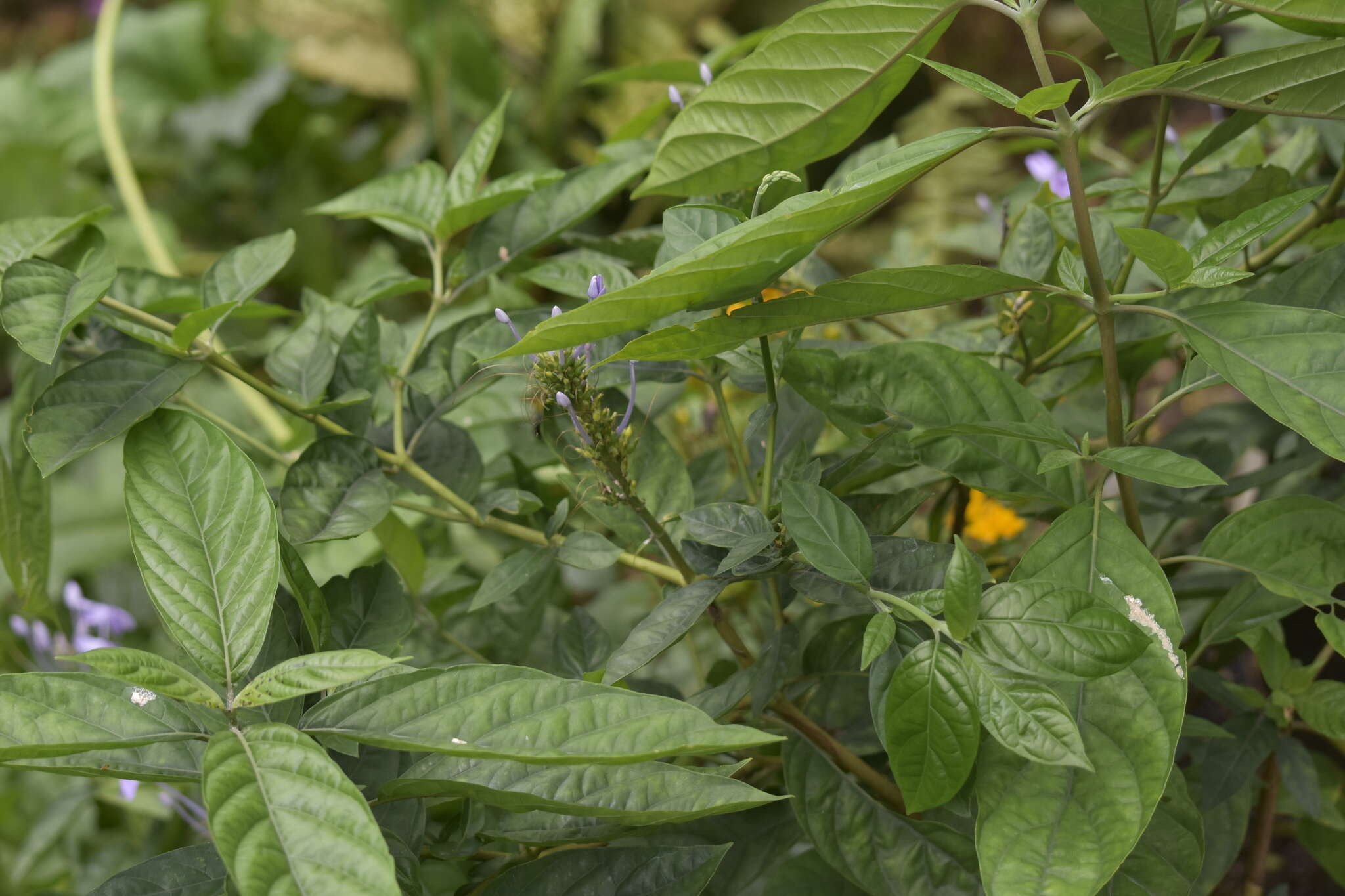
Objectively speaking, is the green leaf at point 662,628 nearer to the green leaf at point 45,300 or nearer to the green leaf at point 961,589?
the green leaf at point 961,589

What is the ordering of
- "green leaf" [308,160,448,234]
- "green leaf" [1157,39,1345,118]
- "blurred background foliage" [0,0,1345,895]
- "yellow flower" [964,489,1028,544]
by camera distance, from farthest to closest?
"blurred background foliage" [0,0,1345,895] < "yellow flower" [964,489,1028,544] < "green leaf" [308,160,448,234] < "green leaf" [1157,39,1345,118]

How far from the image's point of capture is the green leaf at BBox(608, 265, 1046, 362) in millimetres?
395

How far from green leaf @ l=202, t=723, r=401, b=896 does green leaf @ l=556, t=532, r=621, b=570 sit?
16cm

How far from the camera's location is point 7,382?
7.89 feet

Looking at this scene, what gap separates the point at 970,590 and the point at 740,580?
120 mm

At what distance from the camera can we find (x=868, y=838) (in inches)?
19.0

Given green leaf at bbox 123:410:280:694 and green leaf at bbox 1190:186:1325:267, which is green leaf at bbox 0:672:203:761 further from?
green leaf at bbox 1190:186:1325:267

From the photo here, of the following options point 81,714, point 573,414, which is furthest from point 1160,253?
point 81,714

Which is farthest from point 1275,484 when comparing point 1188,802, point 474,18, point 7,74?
point 7,74

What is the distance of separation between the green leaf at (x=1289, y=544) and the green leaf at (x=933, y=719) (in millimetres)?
173

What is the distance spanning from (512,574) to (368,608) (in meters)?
0.08

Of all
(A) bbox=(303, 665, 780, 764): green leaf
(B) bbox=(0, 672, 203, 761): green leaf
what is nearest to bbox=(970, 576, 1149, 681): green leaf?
(A) bbox=(303, 665, 780, 764): green leaf

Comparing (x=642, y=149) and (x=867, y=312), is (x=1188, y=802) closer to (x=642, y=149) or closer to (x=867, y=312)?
(x=867, y=312)

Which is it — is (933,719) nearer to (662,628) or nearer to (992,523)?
(662,628)
